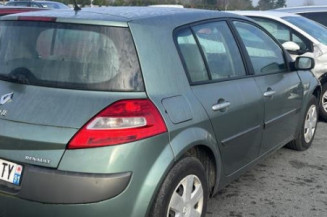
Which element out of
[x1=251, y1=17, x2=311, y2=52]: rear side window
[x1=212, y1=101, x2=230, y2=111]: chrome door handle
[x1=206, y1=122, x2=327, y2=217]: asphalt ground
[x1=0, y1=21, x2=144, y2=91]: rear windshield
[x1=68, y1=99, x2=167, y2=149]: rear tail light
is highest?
[x1=251, y1=17, x2=311, y2=52]: rear side window

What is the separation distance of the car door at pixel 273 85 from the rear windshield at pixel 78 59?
1.50 metres

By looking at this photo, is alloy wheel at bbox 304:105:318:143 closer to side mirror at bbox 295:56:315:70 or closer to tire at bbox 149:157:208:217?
side mirror at bbox 295:56:315:70

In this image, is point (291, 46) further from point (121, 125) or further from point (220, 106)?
point (121, 125)

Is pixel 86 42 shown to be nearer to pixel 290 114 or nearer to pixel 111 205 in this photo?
pixel 111 205

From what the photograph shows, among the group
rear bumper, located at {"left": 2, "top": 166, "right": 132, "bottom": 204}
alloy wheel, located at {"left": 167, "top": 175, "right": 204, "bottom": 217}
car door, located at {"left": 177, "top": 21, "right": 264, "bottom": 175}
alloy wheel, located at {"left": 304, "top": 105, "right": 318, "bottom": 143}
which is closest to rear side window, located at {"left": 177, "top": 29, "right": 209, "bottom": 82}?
car door, located at {"left": 177, "top": 21, "right": 264, "bottom": 175}

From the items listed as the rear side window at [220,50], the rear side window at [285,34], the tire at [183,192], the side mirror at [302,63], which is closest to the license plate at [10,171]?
the tire at [183,192]

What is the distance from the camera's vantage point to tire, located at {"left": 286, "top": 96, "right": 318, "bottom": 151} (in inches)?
194

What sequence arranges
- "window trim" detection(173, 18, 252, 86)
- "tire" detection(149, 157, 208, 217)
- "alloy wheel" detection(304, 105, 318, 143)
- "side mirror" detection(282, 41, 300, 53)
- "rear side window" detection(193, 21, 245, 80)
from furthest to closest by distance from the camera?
"side mirror" detection(282, 41, 300, 53) < "alloy wheel" detection(304, 105, 318, 143) < "rear side window" detection(193, 21, 245, 80) < "window trim" detection(173, 18, 252, 86) < "tire" detection(149, 157, 208, 217)

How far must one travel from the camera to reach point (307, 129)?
5.09 meters

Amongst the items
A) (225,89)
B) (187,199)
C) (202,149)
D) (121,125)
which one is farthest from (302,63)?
(121,125)

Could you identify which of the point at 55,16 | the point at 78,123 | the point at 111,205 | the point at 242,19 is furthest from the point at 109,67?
the point at 242,19

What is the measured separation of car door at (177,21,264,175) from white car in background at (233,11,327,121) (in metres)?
3.23

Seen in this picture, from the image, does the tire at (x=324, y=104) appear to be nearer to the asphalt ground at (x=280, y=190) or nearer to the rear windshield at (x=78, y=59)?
the asphalt ground at (x=280, y=190)

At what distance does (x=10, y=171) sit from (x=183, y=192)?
3.41 ft
